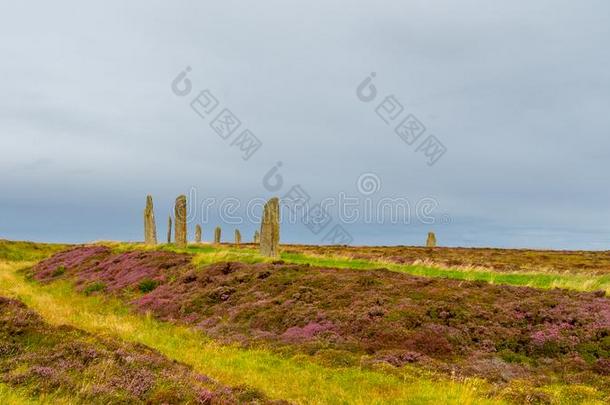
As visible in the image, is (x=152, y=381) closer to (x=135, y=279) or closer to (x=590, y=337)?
(x=590, y=337)

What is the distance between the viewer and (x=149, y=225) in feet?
159

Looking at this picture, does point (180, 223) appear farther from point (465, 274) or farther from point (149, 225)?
point (465, 274)

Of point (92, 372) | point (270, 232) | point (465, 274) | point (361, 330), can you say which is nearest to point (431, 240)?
point (270, 232)

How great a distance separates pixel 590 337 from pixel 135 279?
2367cm

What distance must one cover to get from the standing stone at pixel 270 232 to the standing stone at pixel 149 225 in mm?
16608

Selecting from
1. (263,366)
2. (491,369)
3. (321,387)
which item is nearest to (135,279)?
(263,366)

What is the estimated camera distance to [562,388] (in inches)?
529

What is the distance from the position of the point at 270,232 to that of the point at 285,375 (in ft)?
68.8

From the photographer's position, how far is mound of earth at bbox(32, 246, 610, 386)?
1597cm

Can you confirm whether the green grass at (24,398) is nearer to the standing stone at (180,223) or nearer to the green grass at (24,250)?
the standing stone at (180,223)

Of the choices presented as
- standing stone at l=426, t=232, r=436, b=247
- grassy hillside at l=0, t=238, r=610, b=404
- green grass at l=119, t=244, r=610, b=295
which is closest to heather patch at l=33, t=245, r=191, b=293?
grassy hillside at l=0, t=238, r=610, b=404

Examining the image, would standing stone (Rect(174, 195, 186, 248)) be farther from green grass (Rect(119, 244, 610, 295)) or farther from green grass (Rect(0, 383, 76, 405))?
green grass (Rect(0, 383, 76, 405))

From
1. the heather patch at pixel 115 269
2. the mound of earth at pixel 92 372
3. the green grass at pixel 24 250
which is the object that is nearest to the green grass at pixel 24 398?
the mound of earth at pixel 92 372

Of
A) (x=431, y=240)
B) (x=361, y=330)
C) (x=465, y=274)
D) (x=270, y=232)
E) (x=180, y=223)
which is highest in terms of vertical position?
(x=180, y=223)
